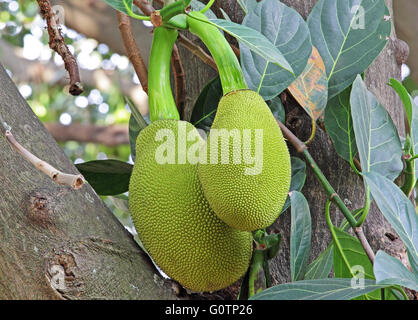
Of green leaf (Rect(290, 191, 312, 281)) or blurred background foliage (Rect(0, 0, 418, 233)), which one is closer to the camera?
green leaf (Rect(290, 191, 312, 281))

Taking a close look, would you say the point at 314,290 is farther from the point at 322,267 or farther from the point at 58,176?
the point at 58,176

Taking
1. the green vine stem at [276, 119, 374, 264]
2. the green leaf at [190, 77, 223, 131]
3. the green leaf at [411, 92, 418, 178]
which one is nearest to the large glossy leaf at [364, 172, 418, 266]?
the green vine stem at [276, 119, 374, 264]

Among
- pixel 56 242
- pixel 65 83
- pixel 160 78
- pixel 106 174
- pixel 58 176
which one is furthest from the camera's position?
pixel 65 83

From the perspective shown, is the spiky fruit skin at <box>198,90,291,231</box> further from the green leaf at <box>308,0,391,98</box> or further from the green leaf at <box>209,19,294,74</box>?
the green leaf at <box>308,0,391,98</box>

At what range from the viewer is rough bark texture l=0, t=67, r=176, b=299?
0.54 meters

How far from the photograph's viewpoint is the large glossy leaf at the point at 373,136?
0.63 meters

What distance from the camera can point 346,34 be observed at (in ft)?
2.36

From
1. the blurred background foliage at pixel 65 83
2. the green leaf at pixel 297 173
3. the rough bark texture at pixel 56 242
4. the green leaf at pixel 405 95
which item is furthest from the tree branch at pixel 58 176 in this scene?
the blurred background foliage at pixel 65 83

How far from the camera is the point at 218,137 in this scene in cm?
54

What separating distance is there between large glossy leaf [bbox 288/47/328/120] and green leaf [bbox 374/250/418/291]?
0.89 feet

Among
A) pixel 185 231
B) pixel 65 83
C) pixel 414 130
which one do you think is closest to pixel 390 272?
pixel 185 231

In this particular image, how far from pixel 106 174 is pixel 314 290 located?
36cm
